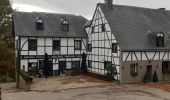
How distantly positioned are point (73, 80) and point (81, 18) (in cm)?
1307

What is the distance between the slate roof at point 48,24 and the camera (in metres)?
36.9

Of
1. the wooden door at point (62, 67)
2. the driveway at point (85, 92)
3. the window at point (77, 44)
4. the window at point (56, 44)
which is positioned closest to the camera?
the driveway at point (85, 92)

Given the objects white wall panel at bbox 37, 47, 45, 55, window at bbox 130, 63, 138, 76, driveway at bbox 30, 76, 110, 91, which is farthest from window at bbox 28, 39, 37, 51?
window at bbox 130, 63, 138, 76

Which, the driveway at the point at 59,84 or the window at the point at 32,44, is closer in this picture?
the driveway at the point at 59,84

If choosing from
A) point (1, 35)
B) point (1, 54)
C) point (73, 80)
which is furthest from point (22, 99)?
point (1, 35)

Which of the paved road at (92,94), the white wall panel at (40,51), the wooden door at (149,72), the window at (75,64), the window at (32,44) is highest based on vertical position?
the window at (32,44)

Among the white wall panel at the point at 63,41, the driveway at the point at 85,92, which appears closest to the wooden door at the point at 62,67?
the white wall panel at the point at 63,41

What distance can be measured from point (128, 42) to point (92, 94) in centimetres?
933

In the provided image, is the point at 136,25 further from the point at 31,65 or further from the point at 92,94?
the point at 31,65

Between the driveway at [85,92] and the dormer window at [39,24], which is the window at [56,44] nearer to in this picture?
the dormer window at [39,24]

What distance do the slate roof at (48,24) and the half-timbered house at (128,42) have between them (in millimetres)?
2531

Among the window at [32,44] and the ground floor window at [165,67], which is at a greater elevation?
the window at [32,44]

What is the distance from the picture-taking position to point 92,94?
25.7 m

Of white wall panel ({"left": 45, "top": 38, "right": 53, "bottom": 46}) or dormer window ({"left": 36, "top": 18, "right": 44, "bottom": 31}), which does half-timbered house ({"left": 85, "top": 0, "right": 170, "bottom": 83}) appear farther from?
dormer window ({"left": 36, "top": 18, "right": 44, "bottom": 31})
